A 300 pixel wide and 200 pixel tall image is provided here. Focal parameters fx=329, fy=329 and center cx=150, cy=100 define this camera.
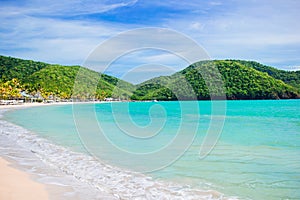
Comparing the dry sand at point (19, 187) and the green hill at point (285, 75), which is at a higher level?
the green hill at point (285, 75)

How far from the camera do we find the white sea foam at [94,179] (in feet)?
20.0

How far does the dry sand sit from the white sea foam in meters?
0.35

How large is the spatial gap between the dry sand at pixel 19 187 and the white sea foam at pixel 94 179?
13.9 inches

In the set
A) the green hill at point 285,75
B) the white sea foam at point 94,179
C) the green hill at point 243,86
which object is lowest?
the white sea foam at point 94,179

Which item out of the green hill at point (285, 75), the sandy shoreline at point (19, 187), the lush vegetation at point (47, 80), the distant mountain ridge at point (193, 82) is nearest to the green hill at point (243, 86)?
the distant mountain ridge at point (193, 82)

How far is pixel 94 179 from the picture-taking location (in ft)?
23.7

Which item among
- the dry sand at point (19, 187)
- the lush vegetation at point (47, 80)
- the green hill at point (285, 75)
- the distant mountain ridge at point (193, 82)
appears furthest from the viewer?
the green hill at point (285, 75)

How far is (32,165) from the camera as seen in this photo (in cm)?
820

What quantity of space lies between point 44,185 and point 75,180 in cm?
82

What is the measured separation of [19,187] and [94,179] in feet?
5.59

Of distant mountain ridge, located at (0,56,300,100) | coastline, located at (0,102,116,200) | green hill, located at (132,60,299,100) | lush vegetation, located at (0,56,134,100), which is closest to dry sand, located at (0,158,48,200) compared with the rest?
coastline, located at (0,102,116,200)

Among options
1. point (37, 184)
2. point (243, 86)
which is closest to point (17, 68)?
point (243, 86)

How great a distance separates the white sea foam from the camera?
6102 millimetres

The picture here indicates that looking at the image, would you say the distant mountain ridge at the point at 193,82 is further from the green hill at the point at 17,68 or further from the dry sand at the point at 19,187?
the dry sand at the point at 19,187
